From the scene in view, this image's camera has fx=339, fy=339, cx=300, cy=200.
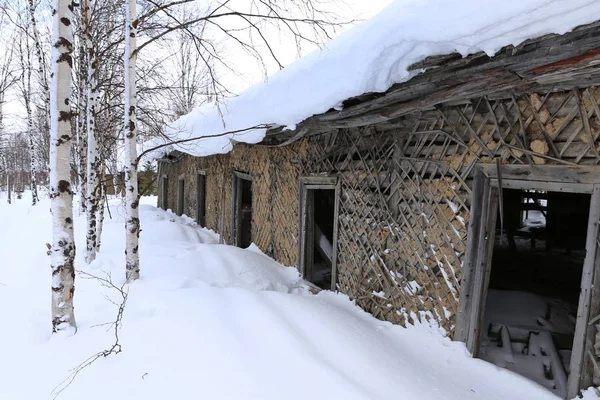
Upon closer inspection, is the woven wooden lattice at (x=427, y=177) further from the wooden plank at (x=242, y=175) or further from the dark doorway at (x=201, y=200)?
the dark doorway at (x=201, y=200)

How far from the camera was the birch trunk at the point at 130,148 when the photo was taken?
3.94 metres

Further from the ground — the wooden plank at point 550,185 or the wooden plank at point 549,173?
the wooden plank at point 549,173

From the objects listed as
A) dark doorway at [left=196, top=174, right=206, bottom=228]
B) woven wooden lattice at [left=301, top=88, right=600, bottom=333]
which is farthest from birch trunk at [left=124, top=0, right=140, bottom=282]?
dark doorway at [left=196, top=174, right=206, bottom=228]

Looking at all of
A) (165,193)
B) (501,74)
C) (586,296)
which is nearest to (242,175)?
(501,74)

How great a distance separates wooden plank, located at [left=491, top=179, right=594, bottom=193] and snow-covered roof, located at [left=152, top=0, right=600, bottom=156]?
110 cm

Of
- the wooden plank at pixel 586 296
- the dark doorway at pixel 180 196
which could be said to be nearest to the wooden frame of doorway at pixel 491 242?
the wooden plank at pixel 586 296

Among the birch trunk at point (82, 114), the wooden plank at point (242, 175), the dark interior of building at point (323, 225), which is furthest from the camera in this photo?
the wooden plank at point (242, 175)

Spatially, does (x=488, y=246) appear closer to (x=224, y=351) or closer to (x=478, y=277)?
(x=478, y=277)

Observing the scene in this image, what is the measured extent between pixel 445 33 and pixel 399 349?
104 inches

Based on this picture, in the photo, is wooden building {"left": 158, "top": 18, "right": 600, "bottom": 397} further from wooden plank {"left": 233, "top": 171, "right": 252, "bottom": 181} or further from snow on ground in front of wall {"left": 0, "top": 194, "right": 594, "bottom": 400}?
wooden plank {"left": 233, "top": 171, "right": 252, "bottom": 181}

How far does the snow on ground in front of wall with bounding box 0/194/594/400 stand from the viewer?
214 cm

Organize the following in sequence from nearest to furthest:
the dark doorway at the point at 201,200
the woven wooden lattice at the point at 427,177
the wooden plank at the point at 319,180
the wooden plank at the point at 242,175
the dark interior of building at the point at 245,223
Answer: the woven wooden lattice at the point at 427,177 < the wooden plank at the point at 319,180 < the wooden plank at the point at 242,175 < the dark interior of building at the point at 245,223 < the dark doorway at the point at 201,200

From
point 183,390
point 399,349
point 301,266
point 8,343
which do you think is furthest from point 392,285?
point 8,343

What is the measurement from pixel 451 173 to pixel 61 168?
3.39 meters
